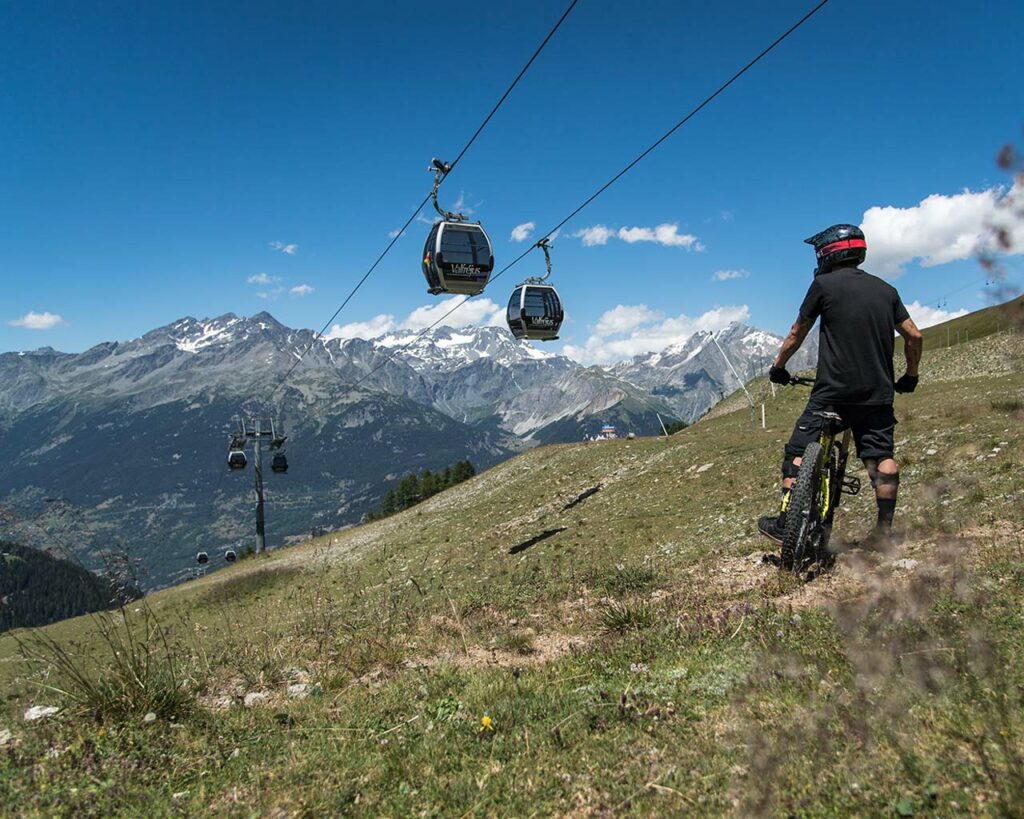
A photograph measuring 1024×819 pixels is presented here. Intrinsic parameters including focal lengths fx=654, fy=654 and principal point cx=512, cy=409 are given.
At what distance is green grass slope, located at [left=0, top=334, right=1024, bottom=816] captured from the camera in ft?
11.7

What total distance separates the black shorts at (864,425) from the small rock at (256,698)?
6.02 metres

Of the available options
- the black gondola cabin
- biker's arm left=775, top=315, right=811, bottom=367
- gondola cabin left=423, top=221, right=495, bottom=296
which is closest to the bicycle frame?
biker's arm left=775, top=315, right=811, bottom=367

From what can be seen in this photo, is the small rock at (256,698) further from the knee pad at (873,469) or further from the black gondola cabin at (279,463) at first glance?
the black gondola cabin at (279,463)

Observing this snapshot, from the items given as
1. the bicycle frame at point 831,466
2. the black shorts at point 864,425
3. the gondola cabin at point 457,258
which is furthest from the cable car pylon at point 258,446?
the black shorts at point 864,425

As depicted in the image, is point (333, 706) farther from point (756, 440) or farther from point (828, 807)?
point (756, 440)

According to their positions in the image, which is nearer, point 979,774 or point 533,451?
point 979,774

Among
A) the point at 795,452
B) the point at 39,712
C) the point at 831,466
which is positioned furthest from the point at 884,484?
the point at 39,712

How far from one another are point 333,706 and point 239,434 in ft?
162

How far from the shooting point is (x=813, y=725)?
12.9 ft

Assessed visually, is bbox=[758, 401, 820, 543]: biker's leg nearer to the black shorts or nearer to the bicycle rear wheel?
the black shorts

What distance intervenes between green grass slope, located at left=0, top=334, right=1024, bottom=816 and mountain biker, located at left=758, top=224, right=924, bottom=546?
1.10 metres

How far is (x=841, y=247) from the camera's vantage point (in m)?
7.22

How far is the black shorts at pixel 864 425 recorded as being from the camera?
23.1ft

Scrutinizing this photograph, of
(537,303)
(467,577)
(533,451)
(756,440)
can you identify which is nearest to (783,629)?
(467,577)
